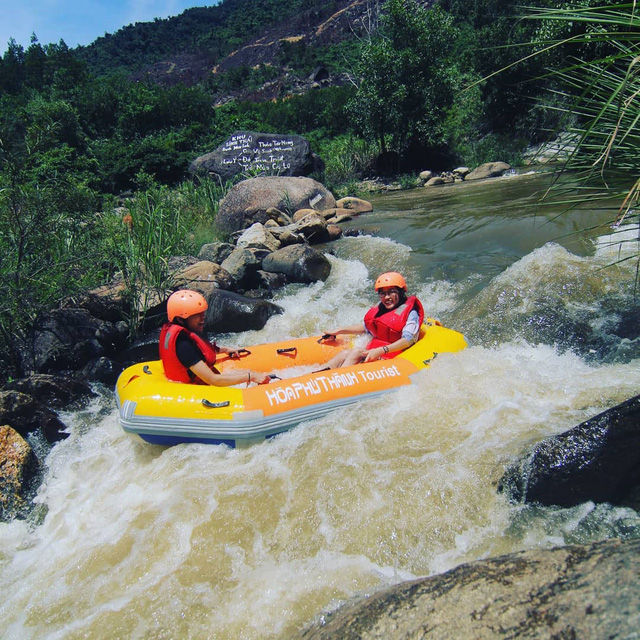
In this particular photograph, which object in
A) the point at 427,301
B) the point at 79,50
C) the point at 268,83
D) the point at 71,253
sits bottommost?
the point at 427,301

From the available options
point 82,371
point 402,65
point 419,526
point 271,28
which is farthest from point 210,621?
point 271,28

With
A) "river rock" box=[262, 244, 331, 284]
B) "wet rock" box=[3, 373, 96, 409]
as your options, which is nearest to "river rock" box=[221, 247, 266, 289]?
"river rock" box=[262, 244, 331, 284]

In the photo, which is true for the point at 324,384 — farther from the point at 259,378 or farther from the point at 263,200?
the point at 263,200

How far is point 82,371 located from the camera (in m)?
5.46

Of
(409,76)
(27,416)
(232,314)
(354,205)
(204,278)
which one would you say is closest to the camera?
(27,416)

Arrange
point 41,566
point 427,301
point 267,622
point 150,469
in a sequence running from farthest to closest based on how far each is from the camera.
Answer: point 427,301 → point 150,469 → point 41,566 → point 267,622

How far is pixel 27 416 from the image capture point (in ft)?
13.5

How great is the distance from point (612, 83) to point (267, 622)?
3.18 metres

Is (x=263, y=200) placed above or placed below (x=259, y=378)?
above

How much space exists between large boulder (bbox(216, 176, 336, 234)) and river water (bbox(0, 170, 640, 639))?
6697 millimetres

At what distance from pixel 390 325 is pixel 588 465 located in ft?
8.18

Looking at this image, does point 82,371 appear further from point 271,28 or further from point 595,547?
point 271,28

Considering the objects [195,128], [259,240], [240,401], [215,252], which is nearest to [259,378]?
[240,401]

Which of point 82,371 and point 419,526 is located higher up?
point 82,371
